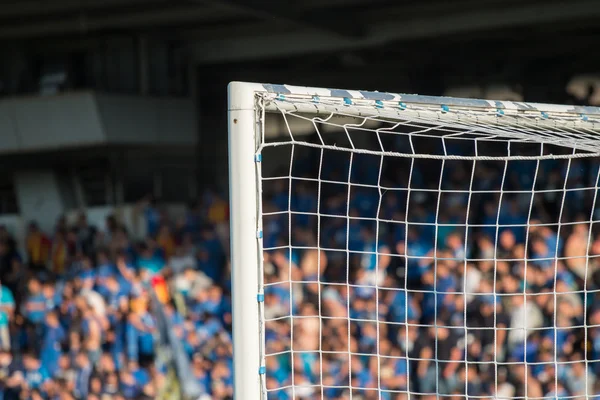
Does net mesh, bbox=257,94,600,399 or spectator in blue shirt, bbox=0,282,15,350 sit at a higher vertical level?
net mesh, bbox=257,94,600,399

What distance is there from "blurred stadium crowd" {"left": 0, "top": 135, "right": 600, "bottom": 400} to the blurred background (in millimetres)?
41

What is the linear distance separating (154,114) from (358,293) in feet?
20.4

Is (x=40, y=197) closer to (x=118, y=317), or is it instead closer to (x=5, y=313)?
(x=5, y=313)

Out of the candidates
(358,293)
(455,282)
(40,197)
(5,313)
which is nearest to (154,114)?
(40,197)

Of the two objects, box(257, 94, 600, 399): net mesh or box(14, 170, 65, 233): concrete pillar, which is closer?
box(257, 94, 600, 399): net mesh

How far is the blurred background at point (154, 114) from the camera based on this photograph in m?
8.77

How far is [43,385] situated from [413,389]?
3.88m

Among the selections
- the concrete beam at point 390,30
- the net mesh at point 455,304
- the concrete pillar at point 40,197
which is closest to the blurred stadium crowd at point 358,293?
the net mesh at point 455,304

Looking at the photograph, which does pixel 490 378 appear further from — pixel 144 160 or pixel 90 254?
pixel 144 160

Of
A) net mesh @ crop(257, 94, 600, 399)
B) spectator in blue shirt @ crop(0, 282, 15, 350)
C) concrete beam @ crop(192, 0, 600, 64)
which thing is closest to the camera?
net mesh @ crop(257, 94, 600, 399)

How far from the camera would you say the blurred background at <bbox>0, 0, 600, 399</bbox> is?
28.8 feet

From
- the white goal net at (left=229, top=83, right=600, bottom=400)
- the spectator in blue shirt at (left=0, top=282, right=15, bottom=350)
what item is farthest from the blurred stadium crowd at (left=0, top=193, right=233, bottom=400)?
the white goal net at (left=229, top=83, right=600, bottom=400)

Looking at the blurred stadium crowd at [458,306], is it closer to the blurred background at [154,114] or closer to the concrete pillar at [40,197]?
the blurred background at [154,114]

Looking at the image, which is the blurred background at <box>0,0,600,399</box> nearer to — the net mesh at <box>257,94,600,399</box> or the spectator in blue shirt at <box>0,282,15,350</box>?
the spectator in blue shirt at <box>0,282,15,350</box>
